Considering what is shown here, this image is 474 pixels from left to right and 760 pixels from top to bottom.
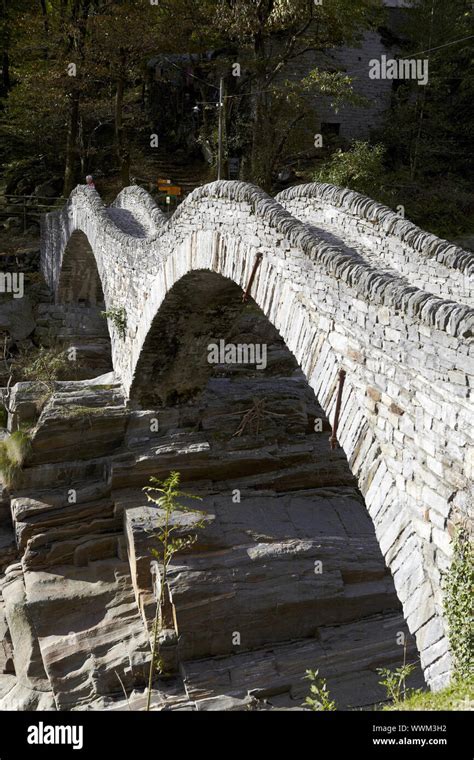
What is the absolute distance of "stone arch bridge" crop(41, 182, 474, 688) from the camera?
5164mm

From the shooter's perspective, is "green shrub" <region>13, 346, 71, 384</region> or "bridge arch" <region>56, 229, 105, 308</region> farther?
"bridge arch" <region>56, 229, 105, 308</region>

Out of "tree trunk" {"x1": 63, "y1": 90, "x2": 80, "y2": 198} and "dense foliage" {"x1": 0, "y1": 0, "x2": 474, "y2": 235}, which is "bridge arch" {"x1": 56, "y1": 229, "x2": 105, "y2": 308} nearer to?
"dense foliage" {"x1": 0, "y1": 0, "x2": 474, "y2": 235}

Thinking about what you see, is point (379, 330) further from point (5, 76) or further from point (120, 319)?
point (5, 76)

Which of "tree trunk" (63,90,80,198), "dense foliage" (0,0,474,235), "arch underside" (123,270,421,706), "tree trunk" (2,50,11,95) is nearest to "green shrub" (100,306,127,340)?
"arch underside" (123,270,421,706)

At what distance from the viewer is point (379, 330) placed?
Answer: 20.3 ft

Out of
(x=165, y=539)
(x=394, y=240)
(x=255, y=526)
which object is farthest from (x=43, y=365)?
(x=165, y=539)

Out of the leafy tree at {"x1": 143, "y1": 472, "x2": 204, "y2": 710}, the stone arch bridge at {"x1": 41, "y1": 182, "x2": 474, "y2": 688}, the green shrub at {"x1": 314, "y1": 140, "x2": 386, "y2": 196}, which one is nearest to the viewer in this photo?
the stone arch bridge at {"x1": 41, "y1": 182, "x2": 474, "y2": 688}

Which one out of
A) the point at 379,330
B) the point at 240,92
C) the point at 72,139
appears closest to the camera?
the point at 379,330

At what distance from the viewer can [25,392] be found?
13836 mm

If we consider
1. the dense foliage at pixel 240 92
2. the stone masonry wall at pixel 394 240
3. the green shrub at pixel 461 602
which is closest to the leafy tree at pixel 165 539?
the green shrub at pixel 461 602

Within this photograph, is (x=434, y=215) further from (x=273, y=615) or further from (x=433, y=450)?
(x=433, y=450)

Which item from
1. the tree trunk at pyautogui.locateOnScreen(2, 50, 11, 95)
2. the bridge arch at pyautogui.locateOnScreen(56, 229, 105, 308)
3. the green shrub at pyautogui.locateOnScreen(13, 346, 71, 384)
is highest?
the tree trunk at pyautogui.locateOnScreen(2, 50, 11, 95)

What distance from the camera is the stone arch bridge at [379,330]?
516 cm
